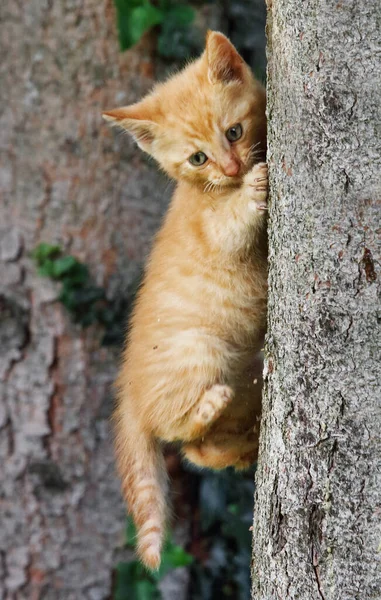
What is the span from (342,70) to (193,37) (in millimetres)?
2082

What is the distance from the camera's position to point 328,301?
146 centimetres

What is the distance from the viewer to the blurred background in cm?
320

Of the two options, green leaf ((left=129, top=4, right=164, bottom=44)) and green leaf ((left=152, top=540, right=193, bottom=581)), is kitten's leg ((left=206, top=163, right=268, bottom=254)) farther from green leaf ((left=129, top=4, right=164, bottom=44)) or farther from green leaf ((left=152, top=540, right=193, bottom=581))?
green leaf ((left=152, top=540, right=193, bottom=581))

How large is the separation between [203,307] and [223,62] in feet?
2.40

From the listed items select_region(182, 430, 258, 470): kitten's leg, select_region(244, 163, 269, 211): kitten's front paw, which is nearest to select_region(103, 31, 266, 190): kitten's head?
select_region(244, 163, 269, 211): kitten's front paw

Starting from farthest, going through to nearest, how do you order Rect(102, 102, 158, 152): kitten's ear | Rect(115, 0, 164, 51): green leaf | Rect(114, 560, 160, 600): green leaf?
Rect(114, 560, 160, 600): green leaf, Rect(115, 0, 164, 51): green leaf, Rect(102, 102, 158, 152): kitten's ear

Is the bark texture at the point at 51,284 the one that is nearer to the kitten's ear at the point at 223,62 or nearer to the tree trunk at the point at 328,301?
the kitten's ear at the point at 223,62

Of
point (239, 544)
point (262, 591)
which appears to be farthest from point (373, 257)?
point (239, 544)

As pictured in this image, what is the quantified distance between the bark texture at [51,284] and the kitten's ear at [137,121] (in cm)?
84

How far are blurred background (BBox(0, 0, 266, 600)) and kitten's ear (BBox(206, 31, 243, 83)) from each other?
1.03m

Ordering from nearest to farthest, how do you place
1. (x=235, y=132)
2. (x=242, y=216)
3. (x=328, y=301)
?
1. (x=328, y=301)
2. (x=242, y=216)
3. (x=235, y=132)

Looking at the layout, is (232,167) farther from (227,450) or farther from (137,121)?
(227,450)

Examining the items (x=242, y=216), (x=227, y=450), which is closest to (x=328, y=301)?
(x=242, y=216)

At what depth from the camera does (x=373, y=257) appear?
1409 millimetres
